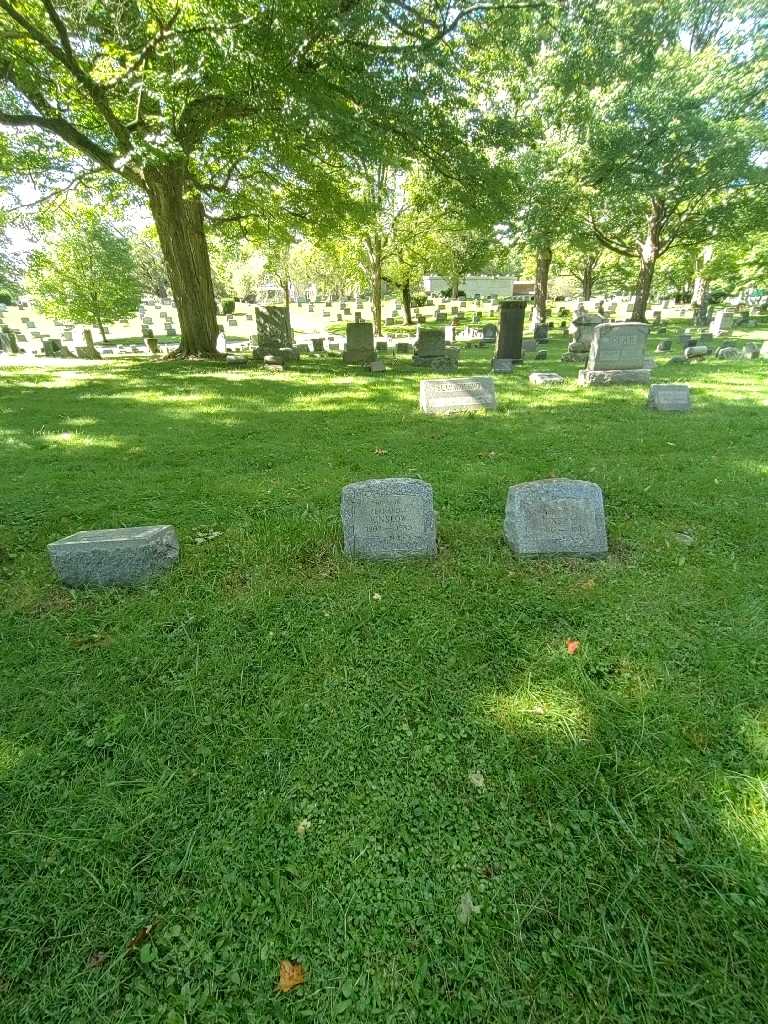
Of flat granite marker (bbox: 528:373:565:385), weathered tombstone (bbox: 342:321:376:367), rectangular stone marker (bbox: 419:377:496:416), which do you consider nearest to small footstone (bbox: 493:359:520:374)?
flat granite marker (bbox: 528:373:565:385)

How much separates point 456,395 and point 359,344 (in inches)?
310

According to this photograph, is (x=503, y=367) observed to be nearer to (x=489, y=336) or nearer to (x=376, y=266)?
(x=489, y=336)

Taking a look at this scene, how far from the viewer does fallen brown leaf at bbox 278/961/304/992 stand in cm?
134

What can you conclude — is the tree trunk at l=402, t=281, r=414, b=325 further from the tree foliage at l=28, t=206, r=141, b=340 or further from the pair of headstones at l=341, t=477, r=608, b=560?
the pair of headstones at l=341, t=477, r=608, b=560

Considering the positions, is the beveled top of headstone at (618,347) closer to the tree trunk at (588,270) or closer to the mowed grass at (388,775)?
the mowed grass at (388,775)

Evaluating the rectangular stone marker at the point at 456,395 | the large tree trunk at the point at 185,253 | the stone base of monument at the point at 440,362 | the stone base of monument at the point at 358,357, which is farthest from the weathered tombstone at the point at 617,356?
the large tree trunk at the point at 185,253

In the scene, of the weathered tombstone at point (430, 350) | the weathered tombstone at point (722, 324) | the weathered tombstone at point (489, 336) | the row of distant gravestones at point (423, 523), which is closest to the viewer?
the row of distant gravestones at point (423, 523)

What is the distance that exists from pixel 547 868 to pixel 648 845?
399mm

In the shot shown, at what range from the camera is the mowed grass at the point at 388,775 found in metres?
1.37

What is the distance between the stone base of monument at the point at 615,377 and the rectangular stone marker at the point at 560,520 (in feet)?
26.5

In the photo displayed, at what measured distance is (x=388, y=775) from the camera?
192 cm

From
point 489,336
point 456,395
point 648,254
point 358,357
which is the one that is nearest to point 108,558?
point 456,395

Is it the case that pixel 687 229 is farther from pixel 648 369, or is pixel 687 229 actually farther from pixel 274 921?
pixel 274 921

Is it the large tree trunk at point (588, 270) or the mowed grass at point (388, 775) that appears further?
the large tree trunk at point (588, 270)
